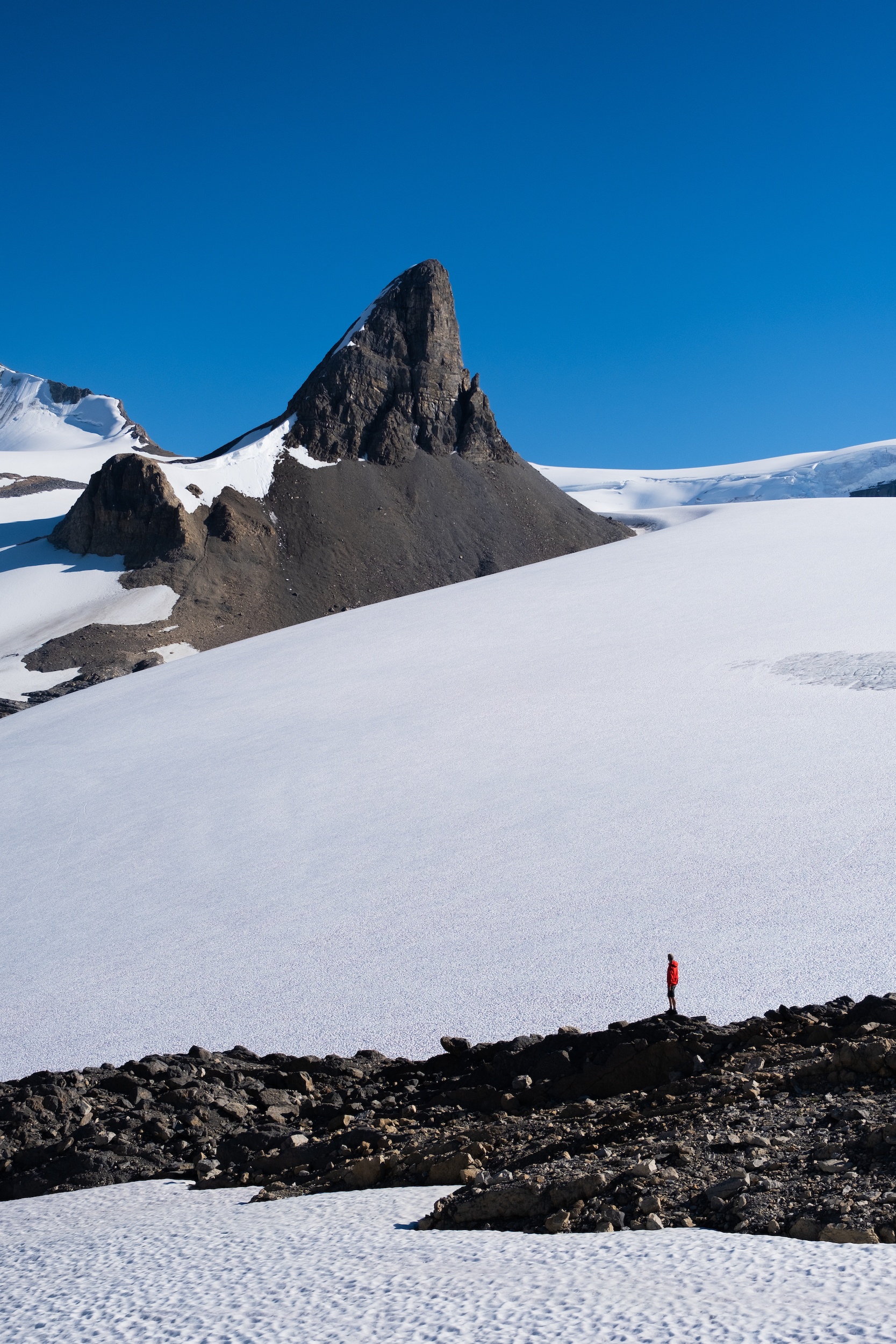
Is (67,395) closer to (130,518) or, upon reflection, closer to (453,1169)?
(130,518)

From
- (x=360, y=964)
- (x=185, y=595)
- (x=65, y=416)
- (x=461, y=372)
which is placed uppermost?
(x=65, y=416)

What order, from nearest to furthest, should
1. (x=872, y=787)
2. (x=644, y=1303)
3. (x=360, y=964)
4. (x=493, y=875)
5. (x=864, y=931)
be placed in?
(x=644, y=1303)
(x=864, y=931)
(x=360, y=964)
(x=493, y=875)
(x=872, y=787)

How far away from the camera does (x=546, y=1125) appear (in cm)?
482

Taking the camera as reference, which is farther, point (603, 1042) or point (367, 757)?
point (367, 757)

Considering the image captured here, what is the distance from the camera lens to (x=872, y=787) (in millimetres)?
9953

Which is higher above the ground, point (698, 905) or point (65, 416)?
point (65, 416)

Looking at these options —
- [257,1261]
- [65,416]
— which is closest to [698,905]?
[257,1261]

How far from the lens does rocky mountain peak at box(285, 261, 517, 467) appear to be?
54156mm

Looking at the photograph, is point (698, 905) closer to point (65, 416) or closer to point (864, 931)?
point (864, 931)

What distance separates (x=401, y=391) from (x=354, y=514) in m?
9.53

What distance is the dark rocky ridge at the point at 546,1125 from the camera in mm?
3590

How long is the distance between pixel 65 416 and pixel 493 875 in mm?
147222

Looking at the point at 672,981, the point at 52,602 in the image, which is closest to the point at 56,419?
the point at 52,602

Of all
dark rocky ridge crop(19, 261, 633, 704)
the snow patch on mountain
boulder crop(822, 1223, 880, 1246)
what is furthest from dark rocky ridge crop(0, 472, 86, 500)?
boulder crop(822, 1223, 880, 1246)
